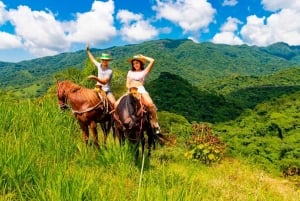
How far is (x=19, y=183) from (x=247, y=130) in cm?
3965

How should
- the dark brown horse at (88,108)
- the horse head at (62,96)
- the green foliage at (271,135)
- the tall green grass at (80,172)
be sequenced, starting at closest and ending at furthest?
the tall green grass at (80,172) < the dark brown horse at (88,108) < the horse head at (62,96) < the green foliage at (271,135)

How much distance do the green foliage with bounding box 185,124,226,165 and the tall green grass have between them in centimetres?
33

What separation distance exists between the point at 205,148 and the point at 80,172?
8045 mm

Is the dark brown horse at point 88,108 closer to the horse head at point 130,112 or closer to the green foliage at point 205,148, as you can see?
the horse head at point 130,112

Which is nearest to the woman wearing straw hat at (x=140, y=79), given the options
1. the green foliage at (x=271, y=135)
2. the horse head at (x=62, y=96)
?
the horse head at (x=62, y=96)

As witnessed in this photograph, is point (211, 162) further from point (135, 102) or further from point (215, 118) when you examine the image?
point (215, 118)

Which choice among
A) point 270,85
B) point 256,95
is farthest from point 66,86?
point 270,85

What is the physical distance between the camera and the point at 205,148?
13242 mm

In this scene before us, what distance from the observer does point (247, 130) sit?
4353 centimetres

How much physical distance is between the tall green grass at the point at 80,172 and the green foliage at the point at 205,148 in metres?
0.33

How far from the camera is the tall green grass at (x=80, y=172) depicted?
527 cm

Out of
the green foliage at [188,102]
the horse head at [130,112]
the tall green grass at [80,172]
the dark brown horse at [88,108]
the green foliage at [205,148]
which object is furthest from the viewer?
the green foliage at [188,102]

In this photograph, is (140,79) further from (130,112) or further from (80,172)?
(80,172)

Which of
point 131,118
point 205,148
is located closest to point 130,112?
point 131,118
